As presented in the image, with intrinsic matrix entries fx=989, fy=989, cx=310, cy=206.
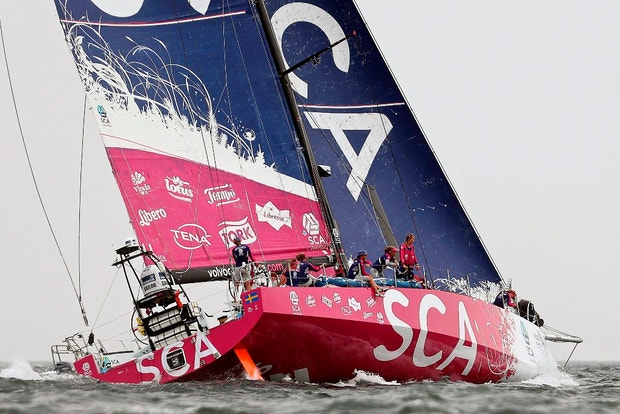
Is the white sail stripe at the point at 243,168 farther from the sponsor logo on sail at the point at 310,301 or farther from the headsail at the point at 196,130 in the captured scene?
the sponsor logo on sail at the point at 310,301

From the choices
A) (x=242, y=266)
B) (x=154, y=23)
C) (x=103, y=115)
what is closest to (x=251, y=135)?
(x=154, y=23)

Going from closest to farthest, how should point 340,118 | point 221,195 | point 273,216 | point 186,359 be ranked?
1. point 186,359
2. point 221,195
3. point 273,216
4. point 340,118

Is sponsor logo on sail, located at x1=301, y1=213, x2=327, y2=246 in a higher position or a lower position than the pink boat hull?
higher

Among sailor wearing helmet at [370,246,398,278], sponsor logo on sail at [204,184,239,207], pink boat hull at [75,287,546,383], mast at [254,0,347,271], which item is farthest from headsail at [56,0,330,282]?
Result: pink boat hull at [75,287,546,383]

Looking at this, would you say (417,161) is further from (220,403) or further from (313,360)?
(220,403)

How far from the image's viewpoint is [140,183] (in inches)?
495

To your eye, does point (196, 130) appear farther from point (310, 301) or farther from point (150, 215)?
point (310, 301)

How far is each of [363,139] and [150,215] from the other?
4607 millimetres

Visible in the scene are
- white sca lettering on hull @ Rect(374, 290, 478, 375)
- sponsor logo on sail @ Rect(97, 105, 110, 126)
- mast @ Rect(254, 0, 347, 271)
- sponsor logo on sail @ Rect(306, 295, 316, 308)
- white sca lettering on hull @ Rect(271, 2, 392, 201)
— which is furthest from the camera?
white sca lettering on hull @ Rect(271, 2, 392, 201)

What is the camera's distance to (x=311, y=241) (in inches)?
543

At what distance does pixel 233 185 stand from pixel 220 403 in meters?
5.70

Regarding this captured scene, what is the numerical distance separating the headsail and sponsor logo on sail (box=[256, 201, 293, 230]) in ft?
0.05

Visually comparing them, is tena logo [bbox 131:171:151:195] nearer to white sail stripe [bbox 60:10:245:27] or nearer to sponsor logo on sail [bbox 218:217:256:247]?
sponsor logo on sail [bbox 218:217:256:247]

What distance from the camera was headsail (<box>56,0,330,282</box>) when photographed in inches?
499
